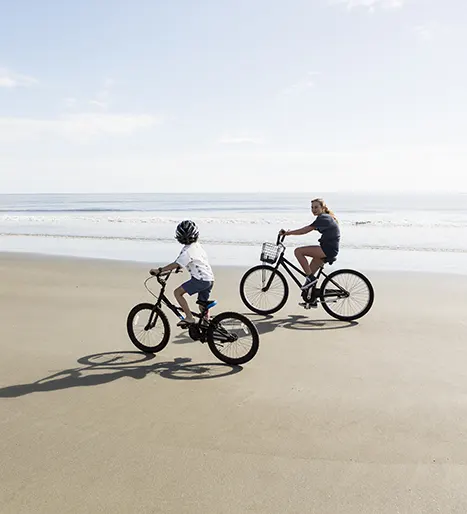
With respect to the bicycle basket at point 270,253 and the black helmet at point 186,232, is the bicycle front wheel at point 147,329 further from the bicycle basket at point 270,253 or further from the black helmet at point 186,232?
the bicycle basket at point 270,253

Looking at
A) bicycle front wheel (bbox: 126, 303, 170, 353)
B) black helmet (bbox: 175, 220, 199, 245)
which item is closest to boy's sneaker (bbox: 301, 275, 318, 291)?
bicycle front wheel (bbox: 126, 303, 170, 353)

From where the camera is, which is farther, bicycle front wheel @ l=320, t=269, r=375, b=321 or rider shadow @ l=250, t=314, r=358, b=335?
bicycle front wheel @ l=320, t=269, r=375, b=321

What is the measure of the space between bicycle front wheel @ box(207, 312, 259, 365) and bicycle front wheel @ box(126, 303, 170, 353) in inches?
26.9

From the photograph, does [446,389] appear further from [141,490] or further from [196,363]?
[141,490]

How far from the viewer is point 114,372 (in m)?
5.69

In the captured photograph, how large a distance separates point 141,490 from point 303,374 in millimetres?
2659

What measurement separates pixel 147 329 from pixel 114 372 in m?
0.79

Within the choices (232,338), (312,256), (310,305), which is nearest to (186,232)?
(232,338)

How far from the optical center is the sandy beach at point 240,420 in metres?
3.35

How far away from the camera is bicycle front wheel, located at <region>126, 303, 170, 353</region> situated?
628 centimetres

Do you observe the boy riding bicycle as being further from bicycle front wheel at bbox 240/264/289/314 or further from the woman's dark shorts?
the woman's dark shorts

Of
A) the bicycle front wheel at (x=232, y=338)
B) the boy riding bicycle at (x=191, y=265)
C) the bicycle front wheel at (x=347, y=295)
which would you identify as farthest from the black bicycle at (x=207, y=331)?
the bicycle front wheel at (x=347, y=295)

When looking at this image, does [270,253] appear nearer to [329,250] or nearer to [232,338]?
[329,250]

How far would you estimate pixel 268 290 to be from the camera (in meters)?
8.62
